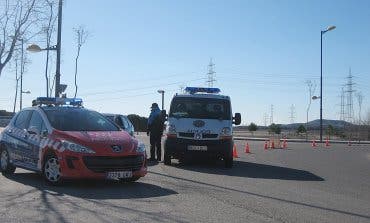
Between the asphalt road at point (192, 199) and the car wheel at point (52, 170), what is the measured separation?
147mm

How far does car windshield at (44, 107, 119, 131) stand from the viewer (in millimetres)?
12620

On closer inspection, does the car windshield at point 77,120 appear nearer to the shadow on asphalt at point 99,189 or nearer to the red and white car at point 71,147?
the red and white car at point 71,147

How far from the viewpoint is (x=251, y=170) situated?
56.3 feet

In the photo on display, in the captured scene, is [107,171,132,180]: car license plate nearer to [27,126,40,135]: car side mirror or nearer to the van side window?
[27,126,40,135]: car side mirror

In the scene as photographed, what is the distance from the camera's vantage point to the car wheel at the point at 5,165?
→ 550 inches

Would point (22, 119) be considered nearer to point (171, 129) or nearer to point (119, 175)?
point (119, 175)

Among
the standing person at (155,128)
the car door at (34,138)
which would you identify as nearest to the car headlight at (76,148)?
the car door at (34,138)

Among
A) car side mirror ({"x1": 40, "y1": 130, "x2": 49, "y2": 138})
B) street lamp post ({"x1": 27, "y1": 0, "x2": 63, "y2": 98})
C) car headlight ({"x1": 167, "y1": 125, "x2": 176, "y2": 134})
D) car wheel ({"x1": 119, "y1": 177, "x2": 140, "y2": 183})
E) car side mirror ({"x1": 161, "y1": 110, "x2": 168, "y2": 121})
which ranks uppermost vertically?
street lamp post ({"x1": 27, "y1": 0, "x2": 63, "y2": 98})

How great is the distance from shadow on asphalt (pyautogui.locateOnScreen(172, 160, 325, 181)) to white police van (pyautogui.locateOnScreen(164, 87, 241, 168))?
429 mm

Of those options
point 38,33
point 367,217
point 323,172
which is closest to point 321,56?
point 38,33

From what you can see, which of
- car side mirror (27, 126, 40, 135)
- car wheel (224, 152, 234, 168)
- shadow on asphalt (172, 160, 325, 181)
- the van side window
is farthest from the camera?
car wheel (224, 152, 234, 168)

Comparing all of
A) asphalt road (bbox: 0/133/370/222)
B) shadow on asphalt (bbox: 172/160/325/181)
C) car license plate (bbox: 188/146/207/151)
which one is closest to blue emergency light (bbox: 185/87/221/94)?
shadow on asphalt (bbox: 172/160/325/181)

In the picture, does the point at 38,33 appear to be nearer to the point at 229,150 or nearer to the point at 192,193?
the point at 229,150

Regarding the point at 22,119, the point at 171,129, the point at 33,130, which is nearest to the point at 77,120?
the point at 33,130
